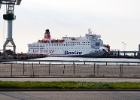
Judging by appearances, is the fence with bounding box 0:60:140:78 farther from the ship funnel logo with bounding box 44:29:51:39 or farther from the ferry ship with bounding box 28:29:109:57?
the ship funnel logo with bounding box 44:29:51:39

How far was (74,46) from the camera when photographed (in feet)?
386

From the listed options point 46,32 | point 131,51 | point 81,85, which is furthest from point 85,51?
point 81,85

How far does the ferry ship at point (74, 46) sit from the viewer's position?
4565 inches

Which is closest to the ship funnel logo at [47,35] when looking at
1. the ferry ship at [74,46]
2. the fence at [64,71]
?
the ferry ship at [74,46]

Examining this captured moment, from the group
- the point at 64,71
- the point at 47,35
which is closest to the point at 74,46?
the point at 47,35

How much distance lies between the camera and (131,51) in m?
163

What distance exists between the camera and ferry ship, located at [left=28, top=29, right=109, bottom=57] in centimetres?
11596

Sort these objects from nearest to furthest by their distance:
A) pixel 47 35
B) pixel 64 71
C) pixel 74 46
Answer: pixel 64 71 < pixel 74 46 < pixel 47 35

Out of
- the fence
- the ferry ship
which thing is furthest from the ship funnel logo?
the fence

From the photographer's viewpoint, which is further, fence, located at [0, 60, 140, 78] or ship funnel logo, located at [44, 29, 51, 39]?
ship funnel logo, located at [44, 29, 51, 39]

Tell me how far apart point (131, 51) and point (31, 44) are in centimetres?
5788

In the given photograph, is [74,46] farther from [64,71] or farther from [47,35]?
[64,71]

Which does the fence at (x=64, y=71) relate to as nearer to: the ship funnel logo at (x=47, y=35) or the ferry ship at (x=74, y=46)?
the ferry ship at (x=74, y=46)

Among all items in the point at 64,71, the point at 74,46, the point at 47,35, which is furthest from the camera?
the point at 47,35
